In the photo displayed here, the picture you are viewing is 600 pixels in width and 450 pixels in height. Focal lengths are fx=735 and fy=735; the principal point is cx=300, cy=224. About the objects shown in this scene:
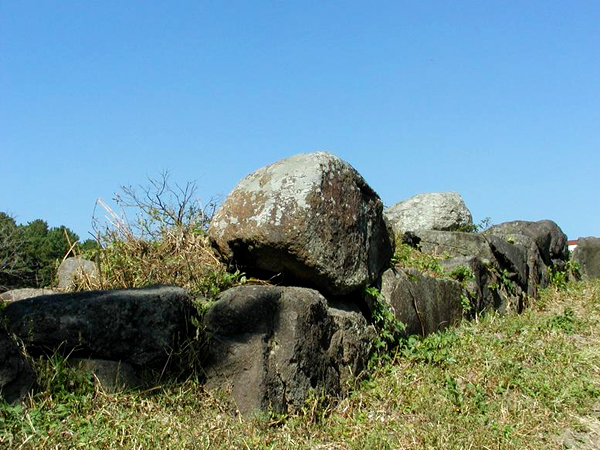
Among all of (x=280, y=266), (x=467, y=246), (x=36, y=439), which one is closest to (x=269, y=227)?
(x=280, y=266)

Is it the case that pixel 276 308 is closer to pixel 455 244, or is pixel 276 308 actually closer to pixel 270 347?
pixel 270 347

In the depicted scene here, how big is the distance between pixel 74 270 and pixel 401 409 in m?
4.10

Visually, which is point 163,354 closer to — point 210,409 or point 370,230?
point 210,409

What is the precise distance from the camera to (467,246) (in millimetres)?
11203

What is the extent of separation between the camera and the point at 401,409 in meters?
6.45

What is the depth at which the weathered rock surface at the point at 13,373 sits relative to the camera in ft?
16.6

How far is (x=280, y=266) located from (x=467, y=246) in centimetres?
496

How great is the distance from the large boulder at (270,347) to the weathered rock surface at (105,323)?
0.43m

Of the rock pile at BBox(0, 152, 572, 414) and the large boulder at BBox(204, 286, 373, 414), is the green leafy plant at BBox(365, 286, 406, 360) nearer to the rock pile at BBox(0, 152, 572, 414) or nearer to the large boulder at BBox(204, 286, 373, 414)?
the rock pile at BBox(0, 152, 572, 414)

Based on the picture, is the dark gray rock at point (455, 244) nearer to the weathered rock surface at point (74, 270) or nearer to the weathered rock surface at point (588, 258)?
the weathered rock surface at point (588, 258)

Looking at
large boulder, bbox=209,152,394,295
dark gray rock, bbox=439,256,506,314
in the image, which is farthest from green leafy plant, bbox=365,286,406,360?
dark gray rock, bbox=439,256,506,314

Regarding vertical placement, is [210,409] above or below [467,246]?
below

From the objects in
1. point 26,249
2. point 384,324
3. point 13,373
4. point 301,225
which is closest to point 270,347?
point 301,225

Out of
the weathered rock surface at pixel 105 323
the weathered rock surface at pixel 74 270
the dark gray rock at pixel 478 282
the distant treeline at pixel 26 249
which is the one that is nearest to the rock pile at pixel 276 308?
the weathered rock surface at pixel 105 323
